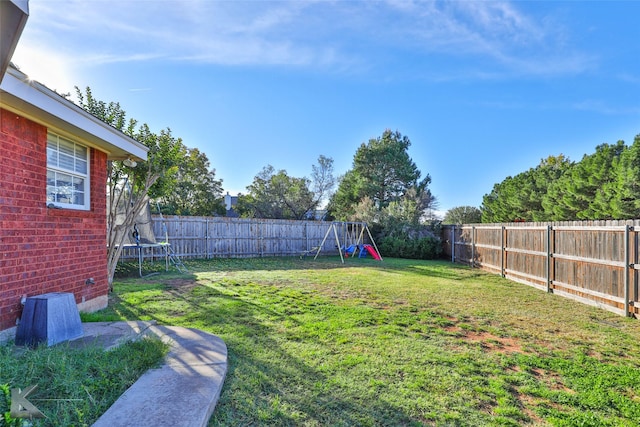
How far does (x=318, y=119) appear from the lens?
49.8 ft

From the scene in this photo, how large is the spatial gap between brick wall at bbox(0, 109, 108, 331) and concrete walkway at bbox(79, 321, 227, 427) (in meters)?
0.78

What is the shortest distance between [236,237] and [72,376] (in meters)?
12.2

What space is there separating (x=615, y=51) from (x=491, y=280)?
22.3 ft

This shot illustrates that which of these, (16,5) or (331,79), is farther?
(331,79)

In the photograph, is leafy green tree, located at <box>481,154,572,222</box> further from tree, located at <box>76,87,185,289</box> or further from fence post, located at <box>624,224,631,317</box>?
tree, located at <box>76,87,185,289</box>

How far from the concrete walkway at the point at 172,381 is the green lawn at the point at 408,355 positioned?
154mm

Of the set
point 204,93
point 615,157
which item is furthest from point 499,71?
point 615,157

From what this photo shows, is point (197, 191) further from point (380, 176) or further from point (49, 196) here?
point (49, 196)

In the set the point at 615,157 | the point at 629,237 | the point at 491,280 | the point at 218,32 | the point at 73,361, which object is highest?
the point at 218,32

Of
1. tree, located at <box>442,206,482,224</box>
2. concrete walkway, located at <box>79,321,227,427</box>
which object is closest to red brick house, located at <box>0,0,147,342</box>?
concrete walkway, located at <box>79,321,227,427</box>

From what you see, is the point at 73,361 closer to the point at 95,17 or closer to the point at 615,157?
the point at 95,17

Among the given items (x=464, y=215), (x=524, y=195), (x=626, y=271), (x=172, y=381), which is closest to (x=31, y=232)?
(x=172, y=381)

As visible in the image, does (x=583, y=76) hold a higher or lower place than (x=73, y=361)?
higher

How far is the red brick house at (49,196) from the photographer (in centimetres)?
320
